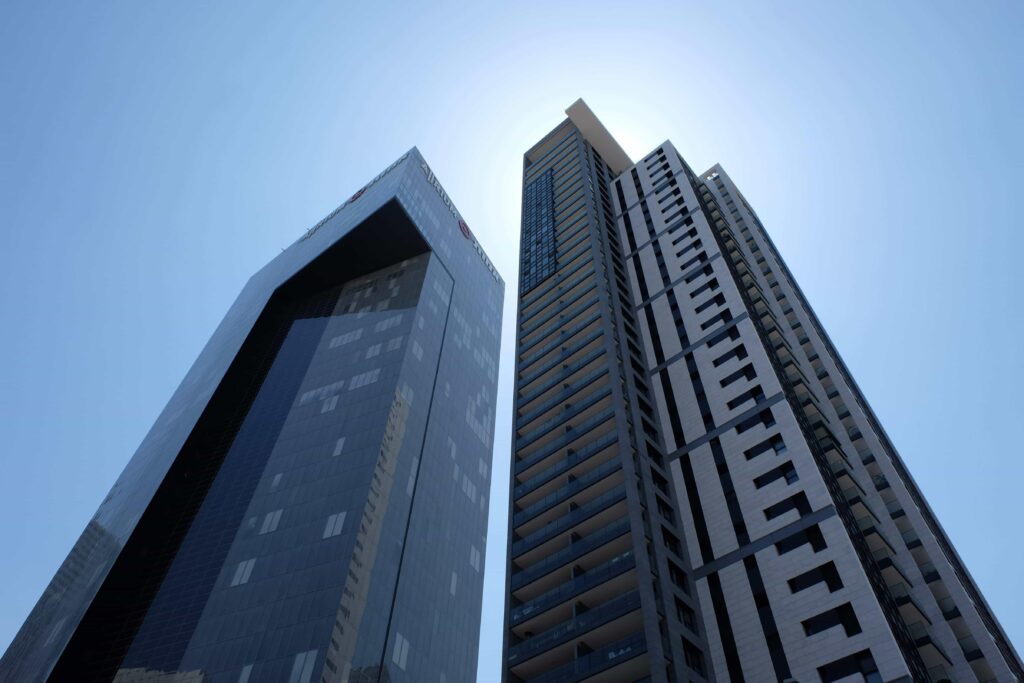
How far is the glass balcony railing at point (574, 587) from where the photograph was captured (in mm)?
51062

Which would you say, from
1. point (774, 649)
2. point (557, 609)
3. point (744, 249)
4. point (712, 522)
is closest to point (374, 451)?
point (557, 609)

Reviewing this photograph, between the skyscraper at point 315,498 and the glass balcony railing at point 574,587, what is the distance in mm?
13513

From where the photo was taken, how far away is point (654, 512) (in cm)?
5497

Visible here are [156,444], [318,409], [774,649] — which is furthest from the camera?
[156,444]

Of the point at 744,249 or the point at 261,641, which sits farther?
the point at 744,249

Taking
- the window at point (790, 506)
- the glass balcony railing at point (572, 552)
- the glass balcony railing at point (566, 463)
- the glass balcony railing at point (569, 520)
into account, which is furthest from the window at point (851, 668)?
the glass balcony railing at point (566, 463)

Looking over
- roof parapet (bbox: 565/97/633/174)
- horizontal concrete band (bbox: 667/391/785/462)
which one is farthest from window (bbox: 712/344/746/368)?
roof parapet (bbox: 565/97/633/174)

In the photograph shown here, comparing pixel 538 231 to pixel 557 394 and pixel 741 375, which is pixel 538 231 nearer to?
pixel 557 394

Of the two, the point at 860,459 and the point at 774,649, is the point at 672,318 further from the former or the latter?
the point at 774,649

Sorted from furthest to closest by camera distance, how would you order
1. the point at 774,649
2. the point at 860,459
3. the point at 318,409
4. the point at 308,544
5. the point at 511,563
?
the point at 318,409, the point at 860,459, the point at 308,544, the point at 511,563, the point at 774,649

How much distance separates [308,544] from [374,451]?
429 inches

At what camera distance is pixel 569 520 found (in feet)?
189

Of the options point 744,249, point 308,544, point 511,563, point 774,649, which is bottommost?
point 774,649

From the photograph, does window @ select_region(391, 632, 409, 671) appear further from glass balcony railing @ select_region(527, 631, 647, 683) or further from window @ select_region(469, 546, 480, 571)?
glass balcony railing @ select_region(527, 631, 647, 683)
